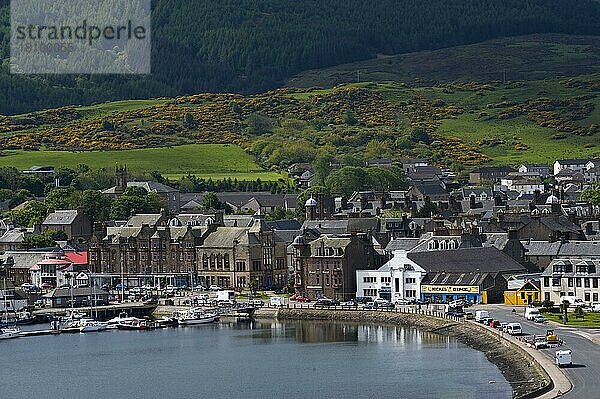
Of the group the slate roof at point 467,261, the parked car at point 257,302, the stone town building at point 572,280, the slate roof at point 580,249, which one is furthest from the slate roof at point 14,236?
the stone town building at point 572,280

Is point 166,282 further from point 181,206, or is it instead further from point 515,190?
point 515,190

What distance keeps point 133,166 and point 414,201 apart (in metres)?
56.2

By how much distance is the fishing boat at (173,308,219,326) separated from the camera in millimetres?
92438

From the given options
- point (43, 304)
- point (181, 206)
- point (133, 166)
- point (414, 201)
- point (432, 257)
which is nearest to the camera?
point (432, 257)

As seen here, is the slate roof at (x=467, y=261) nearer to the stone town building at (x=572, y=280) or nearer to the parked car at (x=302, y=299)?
the stone town building at (x=572, y=280)

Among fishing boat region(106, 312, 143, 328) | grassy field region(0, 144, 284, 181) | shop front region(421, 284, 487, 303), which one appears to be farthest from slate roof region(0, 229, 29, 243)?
grassy field region(0, 144, 284, 181)

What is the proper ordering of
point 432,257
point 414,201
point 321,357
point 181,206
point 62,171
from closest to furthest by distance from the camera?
point 321,357
point 432,257
point 414,201
point 181,206
point 62,171

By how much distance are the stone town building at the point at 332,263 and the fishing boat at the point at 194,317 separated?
679cm

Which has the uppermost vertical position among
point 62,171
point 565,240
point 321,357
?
point 62,171

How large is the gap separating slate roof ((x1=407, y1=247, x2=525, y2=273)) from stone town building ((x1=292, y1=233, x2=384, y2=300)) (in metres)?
4.27

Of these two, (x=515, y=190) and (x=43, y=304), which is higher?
(x=515, y=190)

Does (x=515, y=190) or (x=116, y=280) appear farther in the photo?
(x=515, y=190)

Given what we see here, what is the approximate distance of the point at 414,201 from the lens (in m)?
146

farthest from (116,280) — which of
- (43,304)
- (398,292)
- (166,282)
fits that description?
(398,292)
